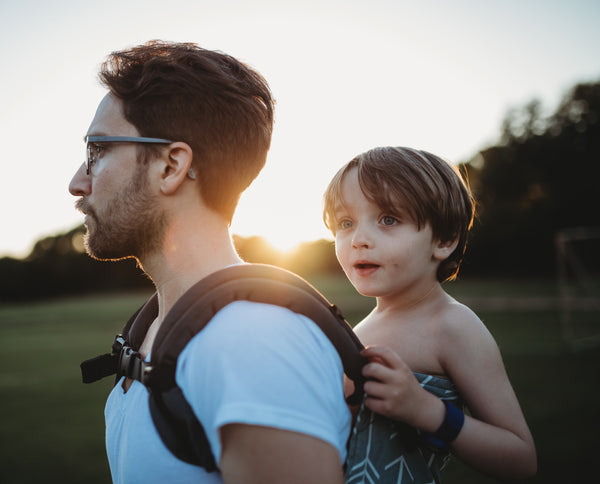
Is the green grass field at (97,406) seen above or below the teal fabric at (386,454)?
below

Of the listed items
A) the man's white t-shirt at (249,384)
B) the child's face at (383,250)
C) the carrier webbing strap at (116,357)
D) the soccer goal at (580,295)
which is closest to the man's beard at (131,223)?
the carrier webbing strap at (116,357)

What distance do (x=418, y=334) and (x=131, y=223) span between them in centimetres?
113

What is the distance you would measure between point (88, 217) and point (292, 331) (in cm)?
104

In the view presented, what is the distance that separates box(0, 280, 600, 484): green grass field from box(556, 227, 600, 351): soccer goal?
53 cm

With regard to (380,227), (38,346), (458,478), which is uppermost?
(380,227)

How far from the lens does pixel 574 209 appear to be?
43.7 metres

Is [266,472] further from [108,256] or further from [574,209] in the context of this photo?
[574,209]

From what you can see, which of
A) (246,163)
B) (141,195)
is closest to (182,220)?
(141,195)

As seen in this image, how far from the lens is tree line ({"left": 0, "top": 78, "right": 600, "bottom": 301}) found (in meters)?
42.6

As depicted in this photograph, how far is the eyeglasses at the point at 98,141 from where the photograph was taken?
1.64 metres

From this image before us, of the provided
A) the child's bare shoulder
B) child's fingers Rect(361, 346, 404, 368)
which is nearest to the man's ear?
child's fingers Rect(361, 346, 404, 368)

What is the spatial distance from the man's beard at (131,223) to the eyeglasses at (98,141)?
94 millimetres

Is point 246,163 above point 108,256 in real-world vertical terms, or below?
above

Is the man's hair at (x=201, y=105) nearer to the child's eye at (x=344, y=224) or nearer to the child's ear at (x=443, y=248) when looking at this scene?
the child's eye at (x=344, y=224)
